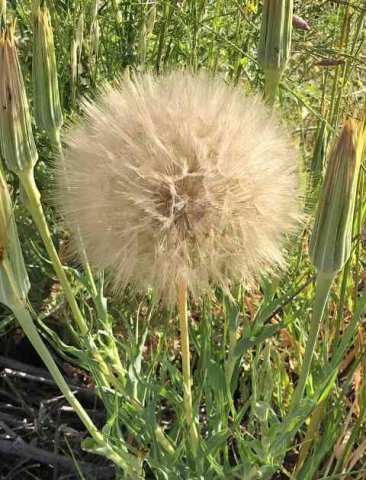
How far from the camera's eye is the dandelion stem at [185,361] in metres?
0.84

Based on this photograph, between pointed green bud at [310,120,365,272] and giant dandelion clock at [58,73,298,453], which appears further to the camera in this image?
giant dandelion clock at [58,73,298,453]

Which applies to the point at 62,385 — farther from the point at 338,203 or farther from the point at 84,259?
the point at 338,203

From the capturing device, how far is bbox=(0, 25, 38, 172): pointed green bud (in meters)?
0.73

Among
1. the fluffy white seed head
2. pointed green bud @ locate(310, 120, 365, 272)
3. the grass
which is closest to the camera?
pointed green bud @ locate(310, 120, 365, 272)

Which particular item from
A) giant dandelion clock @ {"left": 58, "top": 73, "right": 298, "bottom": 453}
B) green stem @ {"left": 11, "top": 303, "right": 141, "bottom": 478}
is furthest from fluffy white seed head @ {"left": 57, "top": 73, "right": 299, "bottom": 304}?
green stem @ {"left": 11, "top": 303, "right": 141, "bottom": 478}

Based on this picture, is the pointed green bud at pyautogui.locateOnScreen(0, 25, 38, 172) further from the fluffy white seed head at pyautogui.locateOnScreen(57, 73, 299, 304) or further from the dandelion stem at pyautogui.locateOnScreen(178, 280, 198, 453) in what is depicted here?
the dandelion stem at pyautogui.locateOnScreen(178, 280, 198, 453)

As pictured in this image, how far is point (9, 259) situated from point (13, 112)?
0.17 metres

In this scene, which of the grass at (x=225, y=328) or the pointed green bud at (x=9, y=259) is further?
the grass at (x=225, y=328)

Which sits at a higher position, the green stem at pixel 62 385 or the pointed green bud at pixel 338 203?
the pointed green bud at pixel 338 203

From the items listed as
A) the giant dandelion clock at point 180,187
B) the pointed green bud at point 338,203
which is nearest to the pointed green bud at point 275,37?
the giant dandelion clock at point 180,187

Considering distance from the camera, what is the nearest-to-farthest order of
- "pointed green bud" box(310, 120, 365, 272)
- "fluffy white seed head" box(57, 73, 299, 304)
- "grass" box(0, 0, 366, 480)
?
"pointed green bud" box(310, 120, 365, 272)
"fluffy white seed head" box(57, 73, 299, 304)
"grass" box(0, 0, 366, 480)

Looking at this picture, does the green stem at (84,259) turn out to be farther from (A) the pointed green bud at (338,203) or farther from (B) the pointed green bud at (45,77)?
(A) the pointed green bud at (338,203)

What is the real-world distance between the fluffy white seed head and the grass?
0.29 ft

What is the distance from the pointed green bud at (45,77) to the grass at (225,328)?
0.13 meters
